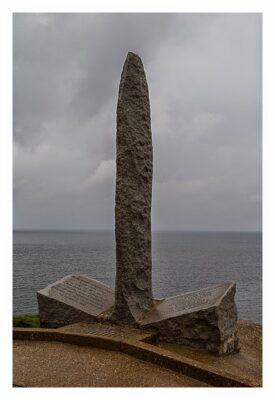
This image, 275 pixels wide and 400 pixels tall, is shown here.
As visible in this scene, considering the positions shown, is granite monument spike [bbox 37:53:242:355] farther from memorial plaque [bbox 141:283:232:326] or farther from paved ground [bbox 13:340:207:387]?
paved ground [bbox 13:340:207:387]

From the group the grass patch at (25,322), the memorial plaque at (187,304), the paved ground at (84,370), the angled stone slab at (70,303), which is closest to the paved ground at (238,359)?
the memorial plaque at (187,304)

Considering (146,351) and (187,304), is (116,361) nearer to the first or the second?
(146,351)

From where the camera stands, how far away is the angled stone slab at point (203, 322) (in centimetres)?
738

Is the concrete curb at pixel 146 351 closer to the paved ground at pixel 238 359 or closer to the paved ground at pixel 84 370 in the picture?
the paved ground at pixel 84 370

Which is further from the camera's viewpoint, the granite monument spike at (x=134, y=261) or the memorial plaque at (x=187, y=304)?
the granite monument spike at (x=134, y=261)

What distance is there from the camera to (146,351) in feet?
21.7

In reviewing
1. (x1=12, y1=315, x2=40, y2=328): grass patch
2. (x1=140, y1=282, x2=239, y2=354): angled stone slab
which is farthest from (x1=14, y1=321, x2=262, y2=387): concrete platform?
(x1=12, y1=315, x2=40, y2=328): grass patch

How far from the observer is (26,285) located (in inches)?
786

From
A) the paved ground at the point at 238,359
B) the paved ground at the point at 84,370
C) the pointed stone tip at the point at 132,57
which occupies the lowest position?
the paved ground at the point at 238,359

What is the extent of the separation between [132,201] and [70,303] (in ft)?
7.55

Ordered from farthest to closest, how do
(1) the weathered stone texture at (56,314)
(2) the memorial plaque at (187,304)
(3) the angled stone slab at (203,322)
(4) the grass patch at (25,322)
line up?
(4) the grass patch at (25,322) → (1) the weathered stone texture at (56,314) → (2) the memorial plaque at (187,304) → (3) the angled stone slab at (203,322)

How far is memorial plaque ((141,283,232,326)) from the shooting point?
770 cm

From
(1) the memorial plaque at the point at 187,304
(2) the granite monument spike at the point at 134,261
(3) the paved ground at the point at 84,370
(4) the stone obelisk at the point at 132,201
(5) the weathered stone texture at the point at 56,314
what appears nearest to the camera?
(3) the paved ground at the point at 84,370

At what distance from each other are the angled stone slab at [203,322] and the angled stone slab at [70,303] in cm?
112
